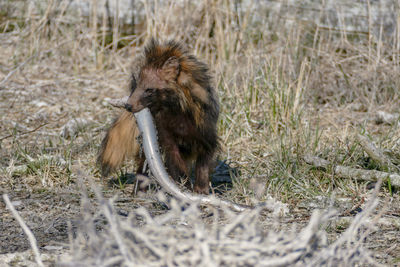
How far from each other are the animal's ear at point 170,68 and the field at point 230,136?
0.74 m

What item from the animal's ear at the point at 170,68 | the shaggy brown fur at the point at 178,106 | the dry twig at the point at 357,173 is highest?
the animal's ear at the point at 170,68

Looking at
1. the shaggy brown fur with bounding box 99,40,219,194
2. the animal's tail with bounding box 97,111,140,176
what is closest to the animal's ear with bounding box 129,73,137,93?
the shaggy brown fur with bounding box 99,40,219,194

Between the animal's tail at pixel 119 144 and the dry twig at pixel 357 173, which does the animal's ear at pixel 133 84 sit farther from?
the dry twig at pixel 357 173

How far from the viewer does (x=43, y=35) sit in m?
6.99

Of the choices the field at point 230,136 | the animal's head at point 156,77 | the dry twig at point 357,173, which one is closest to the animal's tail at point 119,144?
the field at point 230,136

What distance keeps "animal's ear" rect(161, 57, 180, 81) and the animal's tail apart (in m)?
0.42

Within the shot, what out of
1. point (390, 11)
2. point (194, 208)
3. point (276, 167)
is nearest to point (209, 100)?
point (276, 167)

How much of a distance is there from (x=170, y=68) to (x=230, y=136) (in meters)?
1.52

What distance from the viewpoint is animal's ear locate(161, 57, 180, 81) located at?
3.25 m

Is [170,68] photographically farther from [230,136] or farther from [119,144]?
[230,136]

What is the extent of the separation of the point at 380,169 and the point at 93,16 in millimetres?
4710

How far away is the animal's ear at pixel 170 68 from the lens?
3248 millimetres

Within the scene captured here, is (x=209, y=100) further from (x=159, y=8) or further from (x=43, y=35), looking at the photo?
(x=43, y=35)

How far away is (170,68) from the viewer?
3.26 metres
